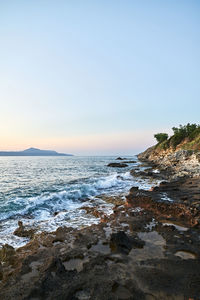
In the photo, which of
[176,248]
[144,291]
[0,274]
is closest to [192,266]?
[176,248]

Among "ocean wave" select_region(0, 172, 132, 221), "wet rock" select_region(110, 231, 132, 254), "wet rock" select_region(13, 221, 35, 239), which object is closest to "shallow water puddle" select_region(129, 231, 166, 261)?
"wet rock" select_region(110, 231, 132, 254)

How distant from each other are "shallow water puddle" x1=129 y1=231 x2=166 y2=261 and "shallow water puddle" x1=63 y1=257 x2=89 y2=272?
1893 millimetres

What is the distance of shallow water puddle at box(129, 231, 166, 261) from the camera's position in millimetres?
5836

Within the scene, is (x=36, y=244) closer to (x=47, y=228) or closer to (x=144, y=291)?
(x=47, y=228)

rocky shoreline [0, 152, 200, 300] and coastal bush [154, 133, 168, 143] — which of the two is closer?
rocky shoreline [0, 152, 200, 300]

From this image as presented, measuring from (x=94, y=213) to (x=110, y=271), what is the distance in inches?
265

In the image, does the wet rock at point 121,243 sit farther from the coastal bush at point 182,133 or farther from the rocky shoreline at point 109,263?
the coastal bush at point 182,133

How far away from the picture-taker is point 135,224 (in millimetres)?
8727

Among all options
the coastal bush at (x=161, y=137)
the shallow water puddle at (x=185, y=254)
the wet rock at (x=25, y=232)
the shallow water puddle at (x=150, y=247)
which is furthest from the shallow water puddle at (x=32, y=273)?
the coastal bush at (x=161, y=137)

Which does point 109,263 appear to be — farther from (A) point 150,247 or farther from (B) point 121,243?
(A) point 150,247

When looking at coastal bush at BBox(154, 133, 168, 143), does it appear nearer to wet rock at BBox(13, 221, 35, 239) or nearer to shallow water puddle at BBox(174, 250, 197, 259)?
shallow water puddle at BBox(174, 250, 197, 259)

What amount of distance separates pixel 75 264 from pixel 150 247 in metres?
3.15

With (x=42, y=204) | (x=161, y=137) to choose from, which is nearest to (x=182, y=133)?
(x=161, y=137)

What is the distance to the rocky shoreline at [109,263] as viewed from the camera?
4.27 meters
